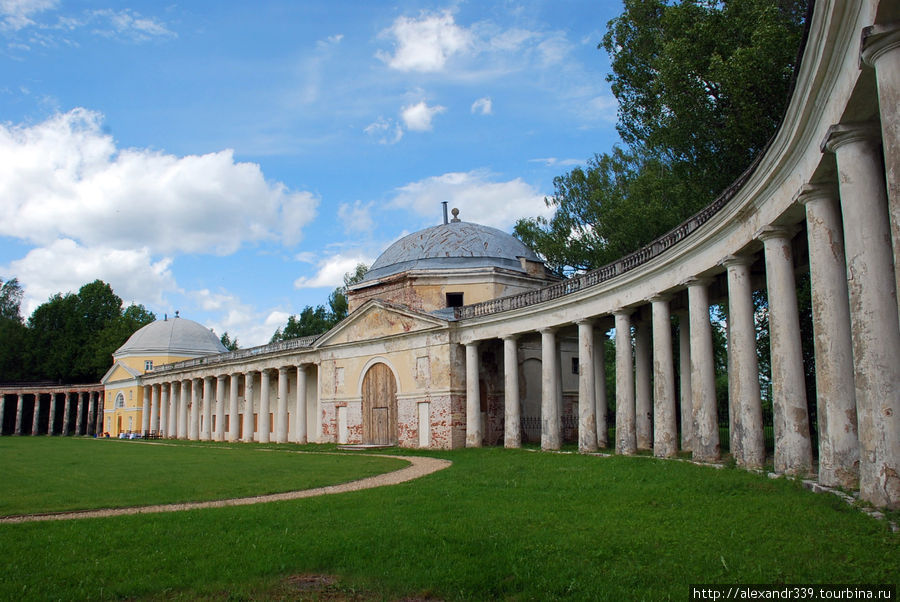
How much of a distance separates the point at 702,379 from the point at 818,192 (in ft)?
26.1

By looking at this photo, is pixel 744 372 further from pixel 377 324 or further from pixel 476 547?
pixel 377 324

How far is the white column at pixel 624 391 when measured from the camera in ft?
76.5

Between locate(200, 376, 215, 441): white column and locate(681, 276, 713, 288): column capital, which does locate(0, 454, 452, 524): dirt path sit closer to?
locate(681, 276, 713, 288): column capital

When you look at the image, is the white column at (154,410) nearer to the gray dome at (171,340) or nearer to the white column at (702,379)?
the gray dome at (171,340)

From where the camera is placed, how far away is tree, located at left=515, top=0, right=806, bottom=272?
821 inches

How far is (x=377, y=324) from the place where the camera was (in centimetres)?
3634

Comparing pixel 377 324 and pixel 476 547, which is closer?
pixel 476 547

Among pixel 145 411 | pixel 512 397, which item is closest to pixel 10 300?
pixel 145 411

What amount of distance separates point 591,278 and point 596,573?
1899 centimetres

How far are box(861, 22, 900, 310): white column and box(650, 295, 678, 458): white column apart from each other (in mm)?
13296

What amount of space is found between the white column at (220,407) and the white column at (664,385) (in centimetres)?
3793

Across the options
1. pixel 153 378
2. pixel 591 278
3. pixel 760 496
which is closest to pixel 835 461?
pixel 760 496

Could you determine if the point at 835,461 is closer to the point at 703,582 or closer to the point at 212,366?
the point at 703,582

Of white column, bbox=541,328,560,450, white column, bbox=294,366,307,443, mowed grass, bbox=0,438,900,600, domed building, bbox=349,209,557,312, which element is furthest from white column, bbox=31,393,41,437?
mowed grass, bbox=0,438,900,600
